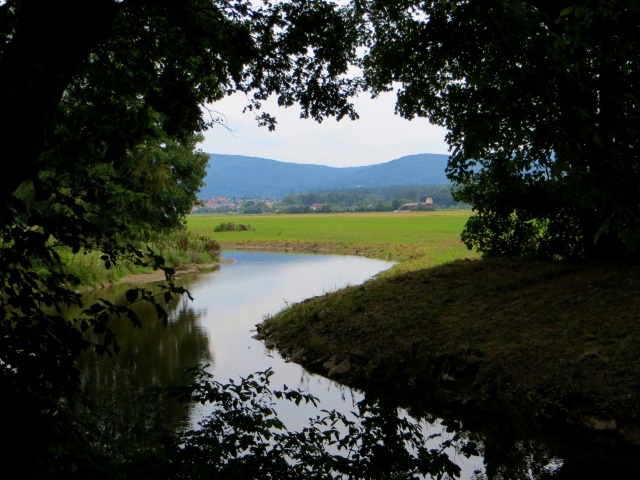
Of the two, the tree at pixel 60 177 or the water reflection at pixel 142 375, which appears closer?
the tree at pixel 60 177

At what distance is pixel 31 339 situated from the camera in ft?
11.2

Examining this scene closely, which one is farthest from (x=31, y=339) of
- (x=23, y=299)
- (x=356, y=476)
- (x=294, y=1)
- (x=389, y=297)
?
(x=389, y=297)

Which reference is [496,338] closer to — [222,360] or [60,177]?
[222,360]

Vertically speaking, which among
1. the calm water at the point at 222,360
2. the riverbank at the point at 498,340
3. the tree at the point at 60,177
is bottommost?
the calm water at the point at 222,360

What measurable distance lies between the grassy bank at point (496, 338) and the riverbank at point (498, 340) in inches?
0.8

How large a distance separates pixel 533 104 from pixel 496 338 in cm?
775

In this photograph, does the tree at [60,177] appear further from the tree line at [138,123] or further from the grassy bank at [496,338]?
the grassy bank at [496,338]

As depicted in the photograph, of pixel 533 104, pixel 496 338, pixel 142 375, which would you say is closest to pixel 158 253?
pixel 142 375

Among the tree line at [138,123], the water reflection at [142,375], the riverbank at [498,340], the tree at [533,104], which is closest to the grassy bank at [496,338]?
the riverbank at [498,340]

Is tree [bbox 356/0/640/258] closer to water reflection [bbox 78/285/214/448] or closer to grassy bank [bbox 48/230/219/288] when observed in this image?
water reflection [bbox 78/285/214/448]

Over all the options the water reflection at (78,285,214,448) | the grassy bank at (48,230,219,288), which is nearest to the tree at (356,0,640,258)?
the water reflection at (78,285,214,448)

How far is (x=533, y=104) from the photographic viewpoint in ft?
10.9

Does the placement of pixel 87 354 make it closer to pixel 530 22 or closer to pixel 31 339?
pixel 31 339

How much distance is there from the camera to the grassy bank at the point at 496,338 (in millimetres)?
8078
